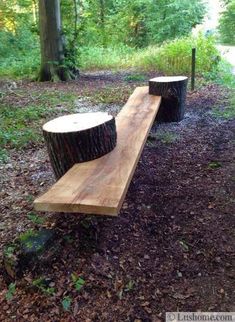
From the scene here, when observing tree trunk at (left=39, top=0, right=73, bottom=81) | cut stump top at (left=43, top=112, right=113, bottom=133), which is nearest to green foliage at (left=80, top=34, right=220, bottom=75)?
tree trunk at (left=39, top=0, right=73, bottom=81)

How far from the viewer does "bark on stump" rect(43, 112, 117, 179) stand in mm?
Result: 2744

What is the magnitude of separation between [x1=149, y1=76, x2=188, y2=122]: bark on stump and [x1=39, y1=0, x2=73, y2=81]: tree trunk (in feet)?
12.0

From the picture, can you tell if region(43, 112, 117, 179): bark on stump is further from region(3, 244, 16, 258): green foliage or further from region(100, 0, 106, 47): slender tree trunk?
region(100, 0, 106, 47): slender tree trunk

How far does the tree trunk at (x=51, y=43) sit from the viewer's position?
7.91 meters

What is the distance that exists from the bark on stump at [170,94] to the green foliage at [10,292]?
3621mm

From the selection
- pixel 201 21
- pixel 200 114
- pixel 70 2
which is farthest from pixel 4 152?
pixel 201 21

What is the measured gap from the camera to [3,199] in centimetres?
325

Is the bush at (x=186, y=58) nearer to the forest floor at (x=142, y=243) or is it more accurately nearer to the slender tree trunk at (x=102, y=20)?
the forest floor at (x=142, y=243)

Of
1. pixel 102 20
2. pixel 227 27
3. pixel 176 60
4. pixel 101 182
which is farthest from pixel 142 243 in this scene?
pixel 227 27

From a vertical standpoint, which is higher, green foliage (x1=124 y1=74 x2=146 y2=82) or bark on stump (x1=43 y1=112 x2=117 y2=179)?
bark on stump (x1=43 y1=112 x2=117 y2=179)

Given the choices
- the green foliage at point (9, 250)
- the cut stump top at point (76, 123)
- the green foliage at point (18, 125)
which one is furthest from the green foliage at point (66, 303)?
the green foliage at point (18, 125)

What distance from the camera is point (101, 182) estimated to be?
240 cm

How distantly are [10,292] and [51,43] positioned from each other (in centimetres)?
689

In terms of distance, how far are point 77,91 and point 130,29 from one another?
9.40m
